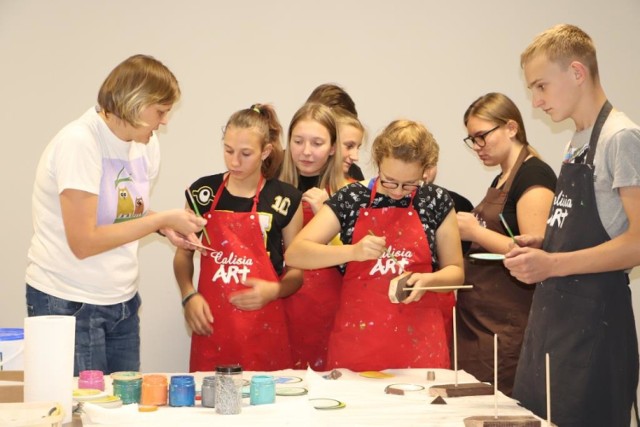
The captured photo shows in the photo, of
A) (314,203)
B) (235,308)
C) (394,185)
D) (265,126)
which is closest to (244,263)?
(235,308)

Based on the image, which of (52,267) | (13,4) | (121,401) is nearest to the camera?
(121,401)

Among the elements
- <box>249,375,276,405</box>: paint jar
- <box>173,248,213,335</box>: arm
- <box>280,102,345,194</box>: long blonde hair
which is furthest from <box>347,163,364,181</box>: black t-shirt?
<box>249,375,276,405</box>: paint jar

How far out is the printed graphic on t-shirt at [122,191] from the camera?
7.78 feet

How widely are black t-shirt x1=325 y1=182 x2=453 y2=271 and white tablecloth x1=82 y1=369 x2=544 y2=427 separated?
0.58 m

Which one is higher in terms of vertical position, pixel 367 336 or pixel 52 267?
pixel 52 267

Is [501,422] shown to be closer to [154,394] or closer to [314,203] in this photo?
[154,394]

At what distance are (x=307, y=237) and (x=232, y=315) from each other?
417 mm

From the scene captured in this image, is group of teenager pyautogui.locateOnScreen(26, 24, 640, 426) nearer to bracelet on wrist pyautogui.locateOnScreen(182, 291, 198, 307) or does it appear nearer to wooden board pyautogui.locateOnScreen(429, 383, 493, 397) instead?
bracelet on wrist pyautogui.locateOnScreen(182, 291, 198, 307)

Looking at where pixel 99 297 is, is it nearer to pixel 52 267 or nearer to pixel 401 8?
pixel 52 267

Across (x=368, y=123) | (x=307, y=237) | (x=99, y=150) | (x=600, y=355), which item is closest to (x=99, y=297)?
(x=99, y=150)

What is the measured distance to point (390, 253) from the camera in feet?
8.30

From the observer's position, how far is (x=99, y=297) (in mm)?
2336

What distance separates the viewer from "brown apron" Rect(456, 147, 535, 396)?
282 centimetres

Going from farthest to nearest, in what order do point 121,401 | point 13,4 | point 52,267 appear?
point 13,4, point 52,267, point 121,401
